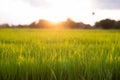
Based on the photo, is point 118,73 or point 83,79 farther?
point 118,73

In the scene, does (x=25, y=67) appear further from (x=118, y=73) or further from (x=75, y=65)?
(x=118, y=73)

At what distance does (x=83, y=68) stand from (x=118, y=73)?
370 millimetres

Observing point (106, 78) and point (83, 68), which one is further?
point (83, 68)

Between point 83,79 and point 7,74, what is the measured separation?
29.8 inches

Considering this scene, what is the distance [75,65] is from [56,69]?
0.69ft

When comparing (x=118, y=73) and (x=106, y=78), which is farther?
(x=118, y=73)

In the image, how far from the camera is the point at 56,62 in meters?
2.84

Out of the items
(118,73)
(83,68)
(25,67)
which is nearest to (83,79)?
(83,68)

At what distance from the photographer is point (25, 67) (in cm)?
280

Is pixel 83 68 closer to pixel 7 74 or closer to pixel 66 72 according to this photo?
pixel 66 72

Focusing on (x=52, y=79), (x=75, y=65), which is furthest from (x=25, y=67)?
(x=75, y=65)

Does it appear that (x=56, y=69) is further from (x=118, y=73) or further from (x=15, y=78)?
(x=118, y=73)

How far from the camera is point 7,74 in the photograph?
9.06 feet

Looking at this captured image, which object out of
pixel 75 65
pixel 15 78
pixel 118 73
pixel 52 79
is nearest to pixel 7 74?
pixel 15 78
